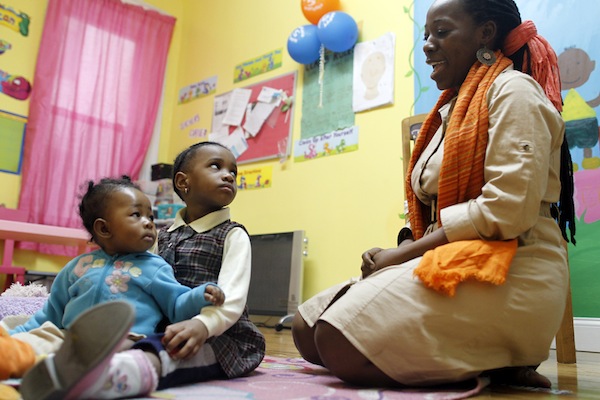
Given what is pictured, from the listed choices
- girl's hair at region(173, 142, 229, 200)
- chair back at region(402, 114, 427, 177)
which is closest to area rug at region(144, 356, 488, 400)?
girl's hair at region(173, 142, 229, 200)

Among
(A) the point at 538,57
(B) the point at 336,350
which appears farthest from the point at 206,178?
(A) the point at 538,57

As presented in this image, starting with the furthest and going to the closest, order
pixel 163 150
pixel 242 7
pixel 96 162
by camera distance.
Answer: pixel 163 150 → pixel 242 7 → pixel 96 162

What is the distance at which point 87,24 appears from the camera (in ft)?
12.6

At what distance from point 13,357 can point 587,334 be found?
A: 202cm

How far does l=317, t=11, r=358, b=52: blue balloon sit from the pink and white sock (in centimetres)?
249

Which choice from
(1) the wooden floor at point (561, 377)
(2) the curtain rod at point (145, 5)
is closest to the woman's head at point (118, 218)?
(1) the wooden floor at point (561, 377)

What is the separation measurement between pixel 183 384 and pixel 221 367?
105 millimetres

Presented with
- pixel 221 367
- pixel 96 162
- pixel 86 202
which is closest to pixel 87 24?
pixel 96 162

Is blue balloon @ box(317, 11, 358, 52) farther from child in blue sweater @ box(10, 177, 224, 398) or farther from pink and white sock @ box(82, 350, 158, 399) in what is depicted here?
pink and white sock @ box(82, 350, 158, 399)

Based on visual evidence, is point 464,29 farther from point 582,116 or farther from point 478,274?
point 582,116

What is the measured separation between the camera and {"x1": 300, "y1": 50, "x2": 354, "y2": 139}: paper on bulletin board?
313cm

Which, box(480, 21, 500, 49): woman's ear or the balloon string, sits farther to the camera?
the balloon string

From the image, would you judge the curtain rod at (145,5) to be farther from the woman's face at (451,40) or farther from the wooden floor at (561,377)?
the woman's face at (451,40)

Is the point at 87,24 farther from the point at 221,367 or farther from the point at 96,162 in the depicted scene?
the point at 221,367
